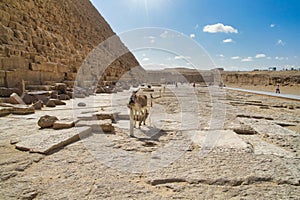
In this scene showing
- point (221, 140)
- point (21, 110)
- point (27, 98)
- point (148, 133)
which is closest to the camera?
point (221, 140)

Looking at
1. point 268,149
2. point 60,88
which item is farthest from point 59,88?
point 268,149

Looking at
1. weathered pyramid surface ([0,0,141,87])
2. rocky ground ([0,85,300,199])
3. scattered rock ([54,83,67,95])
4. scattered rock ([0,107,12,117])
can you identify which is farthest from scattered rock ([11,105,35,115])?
scattered rock ([54,83,67,95])

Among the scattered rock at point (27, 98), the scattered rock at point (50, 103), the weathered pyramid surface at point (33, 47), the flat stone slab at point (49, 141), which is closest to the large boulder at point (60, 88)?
the weathered pyramid surface at point (33, 47)

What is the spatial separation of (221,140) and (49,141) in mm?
2530

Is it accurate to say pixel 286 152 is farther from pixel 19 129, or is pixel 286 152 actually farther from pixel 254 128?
pixel 19 129

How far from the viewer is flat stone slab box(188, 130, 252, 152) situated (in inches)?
106

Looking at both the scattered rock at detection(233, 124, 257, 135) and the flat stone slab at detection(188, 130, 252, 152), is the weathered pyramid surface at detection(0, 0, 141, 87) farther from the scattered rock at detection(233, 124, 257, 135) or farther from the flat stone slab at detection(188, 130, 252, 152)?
the scattered rock at detection(233, 124, 257, 135)

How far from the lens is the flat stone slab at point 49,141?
2484 mm

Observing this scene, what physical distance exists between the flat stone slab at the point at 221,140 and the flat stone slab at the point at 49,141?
5.98 ft

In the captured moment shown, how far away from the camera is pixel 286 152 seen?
8.43 ft

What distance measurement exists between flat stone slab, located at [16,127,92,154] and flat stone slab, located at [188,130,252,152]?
1824 mm

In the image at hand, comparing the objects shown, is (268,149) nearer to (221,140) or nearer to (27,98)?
(221,140)

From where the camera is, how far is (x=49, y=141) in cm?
269

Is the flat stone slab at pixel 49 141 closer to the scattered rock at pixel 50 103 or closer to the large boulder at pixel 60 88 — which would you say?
the scattered rock at pixel 50 103
